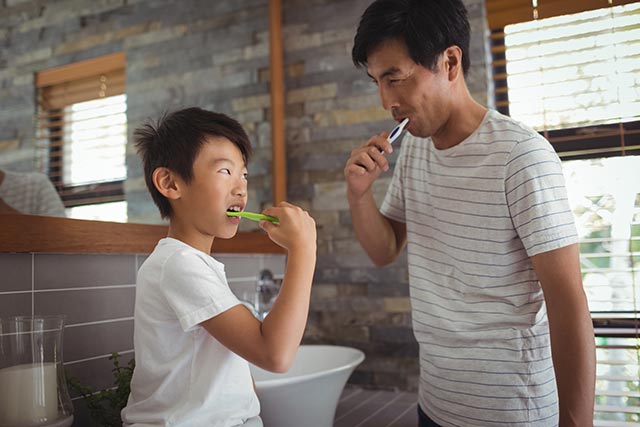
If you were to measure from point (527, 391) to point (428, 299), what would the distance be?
0.93ft

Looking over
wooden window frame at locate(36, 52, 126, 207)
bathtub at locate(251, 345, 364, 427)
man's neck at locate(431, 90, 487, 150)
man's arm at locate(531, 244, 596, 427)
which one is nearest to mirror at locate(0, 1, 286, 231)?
wooden window frame at locate(36, 52, 126, 207)

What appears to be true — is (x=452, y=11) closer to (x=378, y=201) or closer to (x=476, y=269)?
(x=476, y=269)

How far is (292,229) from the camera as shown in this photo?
966 millimetres

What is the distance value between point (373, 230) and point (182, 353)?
659mm

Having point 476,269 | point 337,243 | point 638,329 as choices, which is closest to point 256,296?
point 337,243

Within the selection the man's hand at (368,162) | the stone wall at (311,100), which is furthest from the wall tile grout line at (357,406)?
the man's hand at (368,162)

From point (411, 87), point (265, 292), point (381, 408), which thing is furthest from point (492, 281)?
point (265, 292)

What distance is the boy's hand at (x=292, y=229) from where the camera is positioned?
96 centimetres

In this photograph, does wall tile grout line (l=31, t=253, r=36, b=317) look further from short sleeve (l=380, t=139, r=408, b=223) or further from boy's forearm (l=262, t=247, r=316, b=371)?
short sleeve (l=380, t=139, r=408, b=223)

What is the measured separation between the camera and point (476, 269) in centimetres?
121

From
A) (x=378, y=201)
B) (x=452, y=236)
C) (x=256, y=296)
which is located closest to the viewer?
(x=452, y=236)

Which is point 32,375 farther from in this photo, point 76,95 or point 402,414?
point 402,414

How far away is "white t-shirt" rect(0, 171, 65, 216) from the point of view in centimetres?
124

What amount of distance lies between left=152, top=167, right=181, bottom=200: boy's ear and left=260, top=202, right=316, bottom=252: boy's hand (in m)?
0.19
